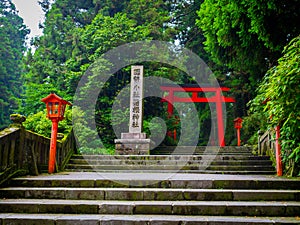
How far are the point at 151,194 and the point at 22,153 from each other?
285 cm

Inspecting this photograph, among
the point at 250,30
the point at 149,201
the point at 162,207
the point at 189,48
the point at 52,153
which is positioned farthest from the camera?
the point at 189,48

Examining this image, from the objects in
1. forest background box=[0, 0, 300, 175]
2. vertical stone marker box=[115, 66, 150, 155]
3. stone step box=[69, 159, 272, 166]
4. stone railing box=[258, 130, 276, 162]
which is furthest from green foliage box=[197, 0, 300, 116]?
stone step box=[69, 159, 272, 166]

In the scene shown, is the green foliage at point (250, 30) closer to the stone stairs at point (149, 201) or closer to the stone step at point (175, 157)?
the stone step at point (175, 157)

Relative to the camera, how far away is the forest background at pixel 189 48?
17.9ft

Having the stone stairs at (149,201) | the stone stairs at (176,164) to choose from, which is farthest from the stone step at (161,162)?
the stone stairs at (149,201)

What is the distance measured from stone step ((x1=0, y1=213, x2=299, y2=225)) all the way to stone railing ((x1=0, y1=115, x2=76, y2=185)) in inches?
53.8

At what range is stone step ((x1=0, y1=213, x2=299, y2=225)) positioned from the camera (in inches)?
146

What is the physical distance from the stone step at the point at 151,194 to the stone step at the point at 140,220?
1.89ft

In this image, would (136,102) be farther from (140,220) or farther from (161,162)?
(140,220)

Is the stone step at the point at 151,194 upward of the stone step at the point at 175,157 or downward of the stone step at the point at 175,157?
downward

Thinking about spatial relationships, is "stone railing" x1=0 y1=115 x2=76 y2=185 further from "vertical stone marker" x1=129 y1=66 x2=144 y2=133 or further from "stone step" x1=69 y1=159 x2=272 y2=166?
"vertical stone marker" x1=129 y1=66 x2=144 y2=133

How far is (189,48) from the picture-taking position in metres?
19.1

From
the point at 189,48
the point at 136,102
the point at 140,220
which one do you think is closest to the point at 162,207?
the point at 140,220

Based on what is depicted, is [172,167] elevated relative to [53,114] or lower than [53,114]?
lower
